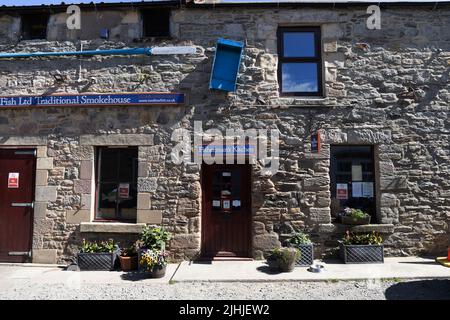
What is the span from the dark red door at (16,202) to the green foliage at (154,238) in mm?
2449

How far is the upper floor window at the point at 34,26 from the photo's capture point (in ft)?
24.3

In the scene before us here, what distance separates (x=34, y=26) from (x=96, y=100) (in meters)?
2.31

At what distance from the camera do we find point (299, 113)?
274 inches

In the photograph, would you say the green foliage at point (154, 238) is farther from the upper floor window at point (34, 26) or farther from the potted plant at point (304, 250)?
the upper floor window at point (34, 26)

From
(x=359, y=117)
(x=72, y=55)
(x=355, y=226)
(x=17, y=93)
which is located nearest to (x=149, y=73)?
(x=72, y=55)

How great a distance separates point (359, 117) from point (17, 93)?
6961 millimetres

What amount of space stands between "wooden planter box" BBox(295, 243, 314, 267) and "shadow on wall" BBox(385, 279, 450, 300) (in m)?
1.45

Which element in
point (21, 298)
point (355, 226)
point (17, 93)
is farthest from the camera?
point (17, 93)

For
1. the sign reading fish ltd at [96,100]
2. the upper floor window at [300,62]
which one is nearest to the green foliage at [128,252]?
the sign reading fish ltd at [96,100]

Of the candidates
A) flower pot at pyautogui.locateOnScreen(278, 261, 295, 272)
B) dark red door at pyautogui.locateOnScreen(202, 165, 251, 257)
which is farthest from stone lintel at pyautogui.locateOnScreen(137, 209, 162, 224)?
flower pot at pyautogui.locateOnScreen(278, 261, 295, 272)

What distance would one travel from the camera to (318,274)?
580 centimetres

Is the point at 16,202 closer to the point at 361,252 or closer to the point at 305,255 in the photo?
the point at 305,255

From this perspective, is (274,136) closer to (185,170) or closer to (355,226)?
(185,170)

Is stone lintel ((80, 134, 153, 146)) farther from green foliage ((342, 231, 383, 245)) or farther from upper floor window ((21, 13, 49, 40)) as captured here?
green foliage ((342, 231, 383, 245))
